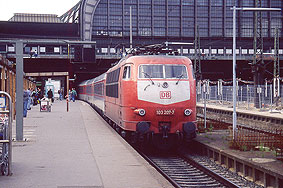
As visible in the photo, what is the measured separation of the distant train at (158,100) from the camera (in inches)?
609

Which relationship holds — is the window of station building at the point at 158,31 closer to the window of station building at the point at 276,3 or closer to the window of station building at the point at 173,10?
the window of station building at the point at 173,10

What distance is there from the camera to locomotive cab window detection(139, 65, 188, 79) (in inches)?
631

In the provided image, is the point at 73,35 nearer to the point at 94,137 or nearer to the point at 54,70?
the point at 54,70

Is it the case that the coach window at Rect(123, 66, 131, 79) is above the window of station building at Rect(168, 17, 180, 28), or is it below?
below

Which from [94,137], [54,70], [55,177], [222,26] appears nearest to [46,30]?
[54,70]

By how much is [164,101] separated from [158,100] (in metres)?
0.20

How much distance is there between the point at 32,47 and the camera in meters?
79.3

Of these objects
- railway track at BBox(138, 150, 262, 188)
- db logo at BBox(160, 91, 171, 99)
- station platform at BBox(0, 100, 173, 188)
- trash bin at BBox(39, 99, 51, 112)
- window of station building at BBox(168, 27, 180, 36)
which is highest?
window of station building at BBox(168, 27, 180, 36)

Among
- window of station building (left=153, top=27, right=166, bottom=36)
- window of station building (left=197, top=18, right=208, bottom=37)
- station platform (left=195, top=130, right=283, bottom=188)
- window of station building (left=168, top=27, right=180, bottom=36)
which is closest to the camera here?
station platform (left=195, top=130, right=283, bottom=188)

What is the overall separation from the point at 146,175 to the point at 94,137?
793 cm

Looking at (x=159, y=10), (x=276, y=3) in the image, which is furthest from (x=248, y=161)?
(x=276, y=3)

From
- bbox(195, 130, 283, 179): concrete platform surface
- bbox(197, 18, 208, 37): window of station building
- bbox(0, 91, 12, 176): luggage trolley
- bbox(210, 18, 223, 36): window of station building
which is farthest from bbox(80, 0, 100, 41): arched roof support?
bbox(0, 91, 12, 176): luggage trolley

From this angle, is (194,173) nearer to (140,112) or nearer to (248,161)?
(248,161)

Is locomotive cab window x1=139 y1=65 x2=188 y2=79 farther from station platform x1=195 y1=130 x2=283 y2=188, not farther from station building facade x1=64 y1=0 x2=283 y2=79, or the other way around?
station building facade x1=64 y1=0 x2=283 y2=79
